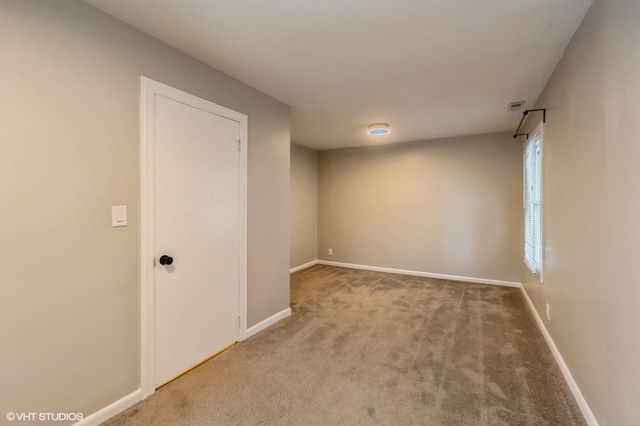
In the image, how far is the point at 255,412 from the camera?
177 centimetres

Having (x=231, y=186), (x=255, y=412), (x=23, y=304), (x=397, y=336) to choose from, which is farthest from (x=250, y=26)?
(x=397, y=336)

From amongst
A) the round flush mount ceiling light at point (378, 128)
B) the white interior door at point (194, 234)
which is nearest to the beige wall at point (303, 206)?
the round flush mount ceiling light at point (378, 128)

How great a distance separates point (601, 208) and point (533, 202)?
2104 millimetres

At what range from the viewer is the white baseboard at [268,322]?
2.78 meters

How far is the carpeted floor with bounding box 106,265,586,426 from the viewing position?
174 cm

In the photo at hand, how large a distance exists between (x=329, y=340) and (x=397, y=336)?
2.23ft

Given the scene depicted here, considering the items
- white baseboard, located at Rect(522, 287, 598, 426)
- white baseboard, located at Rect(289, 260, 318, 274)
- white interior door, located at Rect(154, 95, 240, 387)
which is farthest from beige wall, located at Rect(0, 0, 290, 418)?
white baseboard, located at Rect(289, 260, 318, 274)

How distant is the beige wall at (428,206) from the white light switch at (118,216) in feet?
14.1

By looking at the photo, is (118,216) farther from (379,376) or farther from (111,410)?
(379,376)

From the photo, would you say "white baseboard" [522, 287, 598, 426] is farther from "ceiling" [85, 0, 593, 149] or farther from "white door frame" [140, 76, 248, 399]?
"white door frame" [140, 76, 248, 399]

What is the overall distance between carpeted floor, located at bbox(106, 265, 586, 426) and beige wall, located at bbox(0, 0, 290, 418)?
49 cm

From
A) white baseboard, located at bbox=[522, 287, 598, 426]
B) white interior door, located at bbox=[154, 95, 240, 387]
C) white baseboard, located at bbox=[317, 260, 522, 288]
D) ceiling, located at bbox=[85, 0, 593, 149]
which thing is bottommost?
white baseboard, located at bbox=[522, 287, 598, 426]

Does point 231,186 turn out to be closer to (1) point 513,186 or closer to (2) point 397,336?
(2) point 397,336

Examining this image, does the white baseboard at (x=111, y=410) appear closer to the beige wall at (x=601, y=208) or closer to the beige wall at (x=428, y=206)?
the beige wall at (x=601, y=208)
